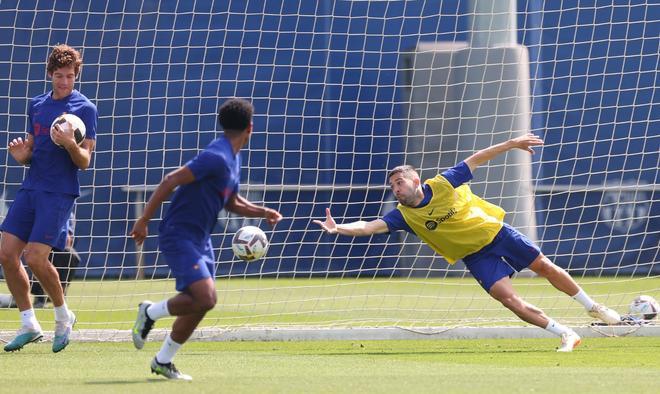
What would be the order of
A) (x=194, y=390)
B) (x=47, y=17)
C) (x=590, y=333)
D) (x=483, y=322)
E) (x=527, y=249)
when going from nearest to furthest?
(x=194, y=390)
(x=527, y=249)
(x=590, y=333)
(x=483, y=322)
(x=47, y=17)

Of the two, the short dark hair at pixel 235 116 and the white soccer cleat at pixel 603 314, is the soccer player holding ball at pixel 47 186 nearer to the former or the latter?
the short dark hair at pixel 235 116

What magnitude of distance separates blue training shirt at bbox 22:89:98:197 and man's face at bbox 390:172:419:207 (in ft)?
8.05

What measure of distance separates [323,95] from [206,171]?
857cm

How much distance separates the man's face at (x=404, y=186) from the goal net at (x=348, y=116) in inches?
115

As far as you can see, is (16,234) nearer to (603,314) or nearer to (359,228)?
(359,228)

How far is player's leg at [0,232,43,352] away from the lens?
870cm

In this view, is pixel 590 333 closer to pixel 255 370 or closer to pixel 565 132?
pixel 255 370

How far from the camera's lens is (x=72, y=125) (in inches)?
335

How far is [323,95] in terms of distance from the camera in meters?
15.3

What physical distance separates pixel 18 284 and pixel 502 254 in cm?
388

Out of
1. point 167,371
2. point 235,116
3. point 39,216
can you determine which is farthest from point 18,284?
point 235,116

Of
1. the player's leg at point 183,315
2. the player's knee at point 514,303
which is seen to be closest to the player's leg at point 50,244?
the player's leg at point 183,315

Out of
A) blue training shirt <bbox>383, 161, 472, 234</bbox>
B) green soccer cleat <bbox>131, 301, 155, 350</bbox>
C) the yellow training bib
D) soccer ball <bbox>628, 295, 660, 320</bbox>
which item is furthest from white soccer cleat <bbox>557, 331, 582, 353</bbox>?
green soccer cleat <bbox>131, 301, 155, 350</bbox>

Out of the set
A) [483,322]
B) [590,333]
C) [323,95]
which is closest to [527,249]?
[590,333]
